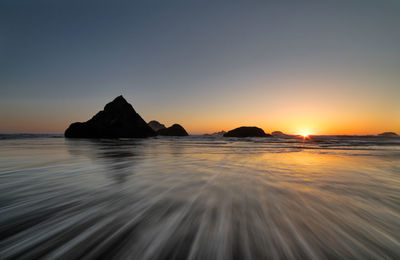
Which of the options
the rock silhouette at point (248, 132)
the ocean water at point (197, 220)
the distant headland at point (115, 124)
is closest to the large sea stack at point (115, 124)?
the distant headland at point (115, 124)

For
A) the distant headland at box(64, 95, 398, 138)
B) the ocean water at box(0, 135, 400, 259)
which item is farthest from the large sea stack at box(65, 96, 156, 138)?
the ocean water at box(0, 135, 400, 259)

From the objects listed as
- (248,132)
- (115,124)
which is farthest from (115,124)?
(248,132)

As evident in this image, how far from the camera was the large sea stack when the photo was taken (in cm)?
4709

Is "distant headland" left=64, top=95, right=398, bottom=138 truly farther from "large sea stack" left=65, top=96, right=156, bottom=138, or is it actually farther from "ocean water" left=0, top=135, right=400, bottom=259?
"ocean water" left=0, top=135, right=400, bottom=259

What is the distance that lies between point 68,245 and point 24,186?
329cm

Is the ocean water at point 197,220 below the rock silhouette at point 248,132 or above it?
below

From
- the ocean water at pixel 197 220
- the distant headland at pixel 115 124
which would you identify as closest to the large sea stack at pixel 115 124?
the distant headland at pixel 115 124

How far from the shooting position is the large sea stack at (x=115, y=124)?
4709cm

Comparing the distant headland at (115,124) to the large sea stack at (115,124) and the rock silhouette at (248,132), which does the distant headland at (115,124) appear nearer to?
the large sea stack at (115,124)

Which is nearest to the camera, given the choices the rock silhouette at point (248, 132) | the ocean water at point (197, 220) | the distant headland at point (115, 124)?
the ocean water at point (197, 220)

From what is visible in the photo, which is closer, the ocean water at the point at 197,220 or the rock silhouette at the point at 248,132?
the ocean water at the point at 197,220

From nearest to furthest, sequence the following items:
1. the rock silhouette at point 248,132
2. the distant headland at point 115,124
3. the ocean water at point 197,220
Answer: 1. the ocean water at point 197,220
2. the distant headland at point 115,124
3. the rock silhouette at point 248,132

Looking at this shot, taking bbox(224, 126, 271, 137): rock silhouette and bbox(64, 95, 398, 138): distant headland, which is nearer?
bbox(64, 95, 398, 138): distant headland

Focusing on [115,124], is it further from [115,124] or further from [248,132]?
[248,132]
